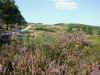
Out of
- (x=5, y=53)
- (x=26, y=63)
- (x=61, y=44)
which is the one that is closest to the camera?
(x=26, y=63)

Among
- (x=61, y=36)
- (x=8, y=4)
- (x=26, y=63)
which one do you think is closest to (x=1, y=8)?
(x=8, y=4)

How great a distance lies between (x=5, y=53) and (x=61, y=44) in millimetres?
1631

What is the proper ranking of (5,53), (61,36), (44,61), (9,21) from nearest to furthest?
(44,61), (5,53), (61,36), (9,21)

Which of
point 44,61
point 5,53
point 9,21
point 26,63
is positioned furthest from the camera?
point 9,21

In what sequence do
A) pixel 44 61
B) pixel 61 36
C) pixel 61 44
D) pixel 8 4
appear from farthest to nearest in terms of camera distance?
1. pixel 8 4
2. pixel 61 36
3. pixel 61 44
4. pixel 44 61

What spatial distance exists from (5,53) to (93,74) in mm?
1726

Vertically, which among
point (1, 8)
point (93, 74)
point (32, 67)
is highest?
point (1, 8)

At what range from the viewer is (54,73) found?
239cm

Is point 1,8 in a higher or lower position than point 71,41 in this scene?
higher

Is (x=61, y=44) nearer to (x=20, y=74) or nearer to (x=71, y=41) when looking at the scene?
(x=71, y=41)

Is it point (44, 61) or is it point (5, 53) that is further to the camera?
point (5, 53)

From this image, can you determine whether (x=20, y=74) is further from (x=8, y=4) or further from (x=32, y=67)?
(x=8, y=4)

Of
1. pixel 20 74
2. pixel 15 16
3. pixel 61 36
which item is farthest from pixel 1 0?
pixel 20 74

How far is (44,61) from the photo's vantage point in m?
2.93
